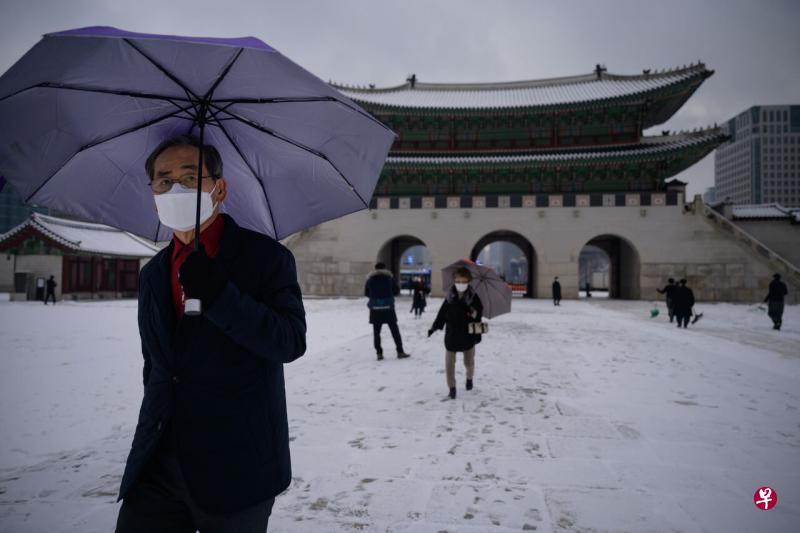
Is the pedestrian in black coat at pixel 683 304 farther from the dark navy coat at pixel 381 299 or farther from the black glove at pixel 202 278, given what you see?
the black glove at pixel 202 278

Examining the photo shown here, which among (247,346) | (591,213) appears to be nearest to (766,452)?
(247,346)

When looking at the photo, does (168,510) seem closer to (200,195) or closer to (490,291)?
(200,195)

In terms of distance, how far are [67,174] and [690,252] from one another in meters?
25.8

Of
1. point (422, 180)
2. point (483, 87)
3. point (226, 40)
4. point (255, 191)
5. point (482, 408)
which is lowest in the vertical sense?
point (482, 408)

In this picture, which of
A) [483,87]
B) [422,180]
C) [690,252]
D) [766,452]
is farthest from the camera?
[483,87]

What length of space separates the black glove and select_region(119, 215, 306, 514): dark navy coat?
3 cm

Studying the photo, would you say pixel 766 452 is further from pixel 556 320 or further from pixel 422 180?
pixel 422 180

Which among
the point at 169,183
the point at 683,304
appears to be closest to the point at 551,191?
the point at 683,304

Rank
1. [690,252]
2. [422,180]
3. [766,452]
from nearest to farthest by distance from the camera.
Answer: [766,452] → [690,252] → [422,180]

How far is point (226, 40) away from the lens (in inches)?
67.7

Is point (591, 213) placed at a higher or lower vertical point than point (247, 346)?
higher

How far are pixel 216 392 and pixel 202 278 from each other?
0.38 metres

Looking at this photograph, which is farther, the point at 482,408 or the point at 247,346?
the point at 482,408

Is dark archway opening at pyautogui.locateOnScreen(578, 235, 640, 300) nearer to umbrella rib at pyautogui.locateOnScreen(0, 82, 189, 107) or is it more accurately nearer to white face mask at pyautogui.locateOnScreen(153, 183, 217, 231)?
umbrella rib at pyautogui.locateOnScreen(0, 82, 189, 107)
